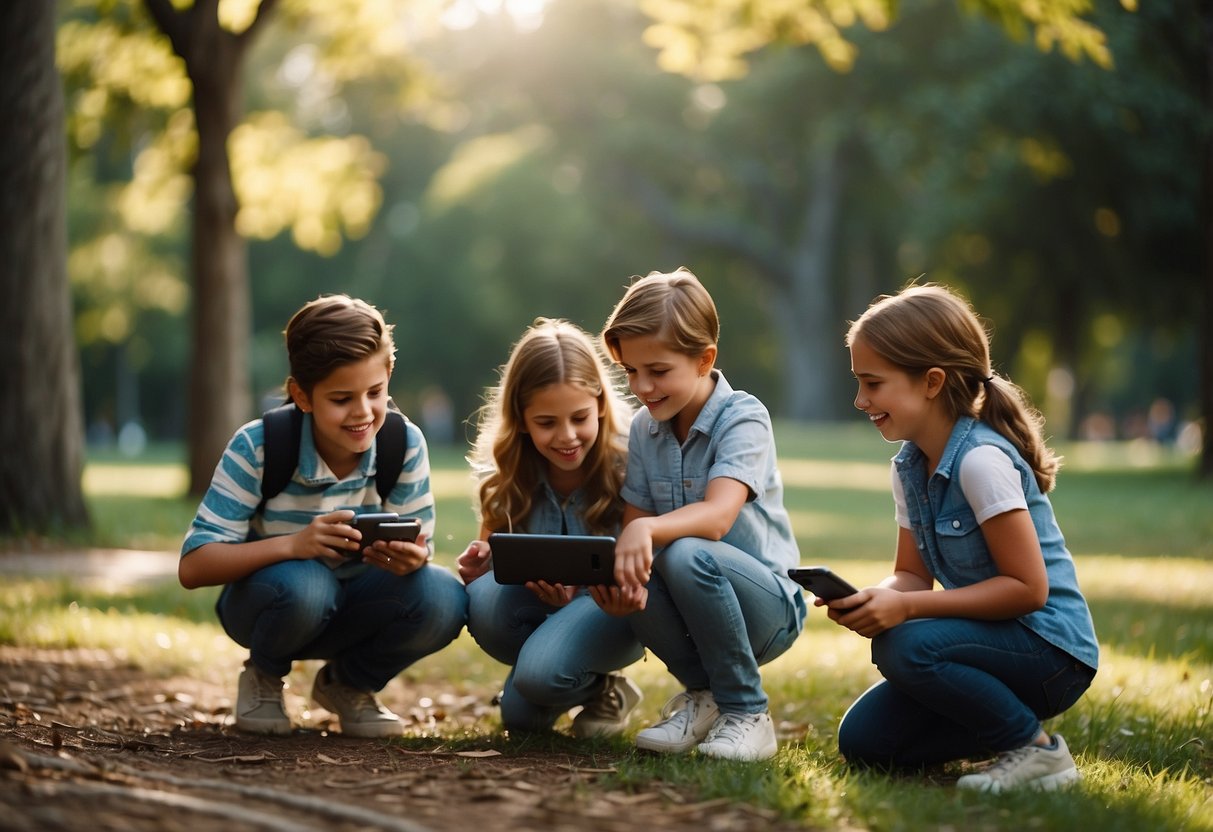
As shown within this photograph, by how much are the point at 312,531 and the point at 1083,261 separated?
2321 cm

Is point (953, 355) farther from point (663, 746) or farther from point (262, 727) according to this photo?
point (262, 727)

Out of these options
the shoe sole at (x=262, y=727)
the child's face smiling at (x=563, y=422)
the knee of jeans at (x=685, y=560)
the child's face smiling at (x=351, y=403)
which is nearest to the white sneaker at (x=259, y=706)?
the shoe sole at (x=262, y=727)

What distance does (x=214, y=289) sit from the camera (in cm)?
1316

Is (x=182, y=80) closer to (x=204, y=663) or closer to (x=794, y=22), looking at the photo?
(x=794, y=22)

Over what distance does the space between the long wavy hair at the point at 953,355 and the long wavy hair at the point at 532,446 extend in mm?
879

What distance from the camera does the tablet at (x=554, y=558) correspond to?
149 inches

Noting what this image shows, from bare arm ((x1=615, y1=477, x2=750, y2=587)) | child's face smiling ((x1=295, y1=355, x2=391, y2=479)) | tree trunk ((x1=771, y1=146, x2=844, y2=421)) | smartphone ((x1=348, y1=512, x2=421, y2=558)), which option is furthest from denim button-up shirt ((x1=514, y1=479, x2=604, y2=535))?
tree trunk ((x1=771, y1=146, x2=844, y2=421))

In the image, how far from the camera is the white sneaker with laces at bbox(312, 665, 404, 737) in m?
4.39

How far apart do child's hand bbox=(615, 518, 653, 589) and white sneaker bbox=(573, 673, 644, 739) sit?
0.80 m

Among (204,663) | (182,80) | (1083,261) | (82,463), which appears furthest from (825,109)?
(204,663)

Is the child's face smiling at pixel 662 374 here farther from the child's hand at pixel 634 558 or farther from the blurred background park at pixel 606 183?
the blurred background park at pixel 606 183

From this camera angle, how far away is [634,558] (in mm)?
3742

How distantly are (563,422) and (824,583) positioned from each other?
3.42ft

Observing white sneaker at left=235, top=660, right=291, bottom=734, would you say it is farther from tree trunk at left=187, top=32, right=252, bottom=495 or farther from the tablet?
tree trunk at left=187, top=32, right=252, bottom=495
